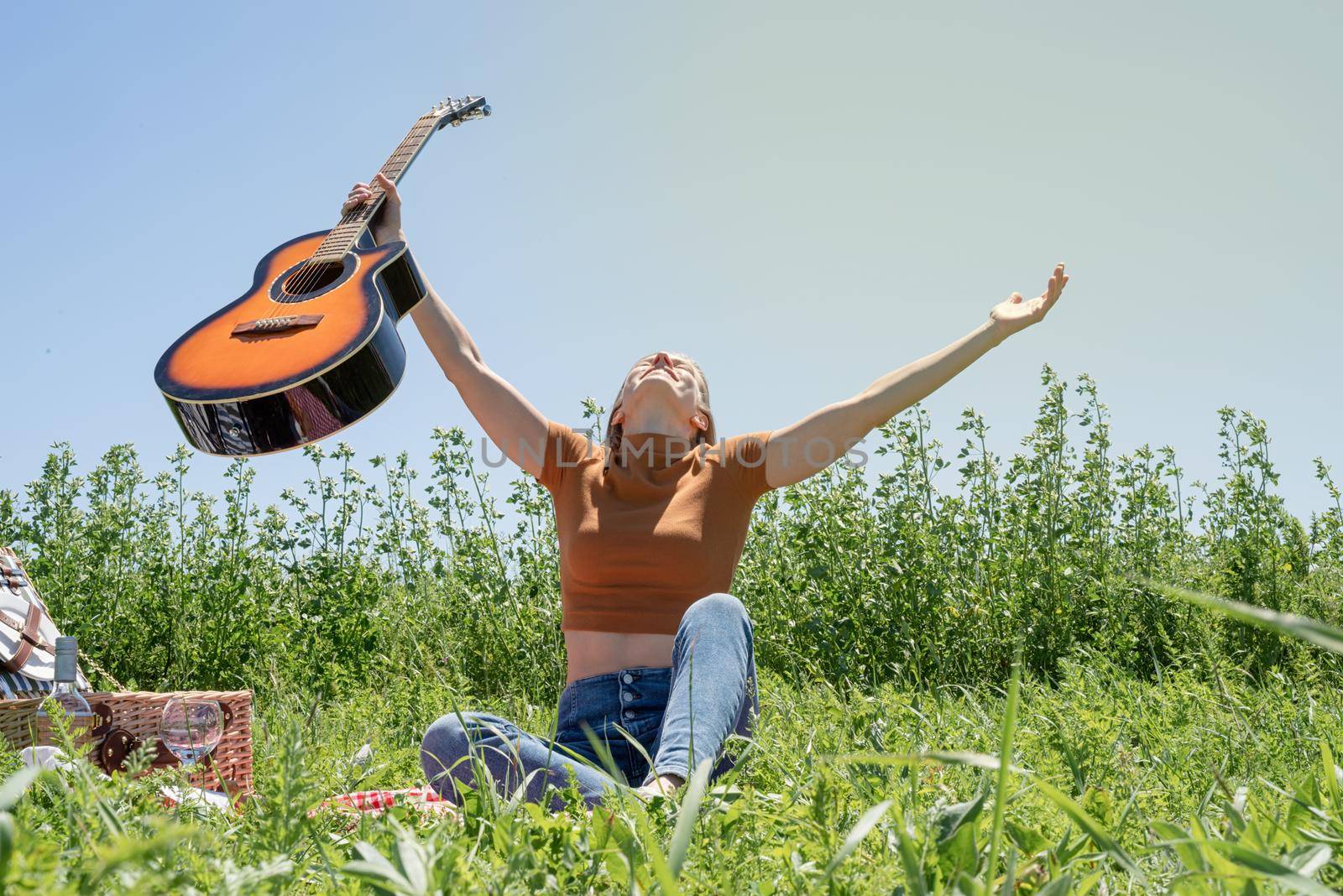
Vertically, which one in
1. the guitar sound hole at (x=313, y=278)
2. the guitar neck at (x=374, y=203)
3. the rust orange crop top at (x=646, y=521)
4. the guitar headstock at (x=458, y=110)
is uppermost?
the guitar headstock at (x=458, y=110)

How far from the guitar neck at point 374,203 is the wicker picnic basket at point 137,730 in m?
1.46

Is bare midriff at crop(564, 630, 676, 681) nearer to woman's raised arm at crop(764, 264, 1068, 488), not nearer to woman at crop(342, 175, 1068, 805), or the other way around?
woman at crop(342, 175, 1068, 805)

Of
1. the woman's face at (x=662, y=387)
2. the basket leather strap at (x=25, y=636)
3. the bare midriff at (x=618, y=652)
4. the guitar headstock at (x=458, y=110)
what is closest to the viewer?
the bare midriff at (x=618, y=652)

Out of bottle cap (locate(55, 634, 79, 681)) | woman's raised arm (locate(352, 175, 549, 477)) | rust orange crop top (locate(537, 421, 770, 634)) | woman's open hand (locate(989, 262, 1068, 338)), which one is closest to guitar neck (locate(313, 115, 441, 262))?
woman's raised arm (locate(352, 175, 549, 477))

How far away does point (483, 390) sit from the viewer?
318cm

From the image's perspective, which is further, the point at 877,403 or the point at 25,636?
the point at 25,636

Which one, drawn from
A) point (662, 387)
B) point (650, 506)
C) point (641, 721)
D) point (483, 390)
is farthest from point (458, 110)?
point (641, 721)

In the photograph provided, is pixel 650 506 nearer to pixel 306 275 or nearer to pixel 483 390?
pixel 483 390

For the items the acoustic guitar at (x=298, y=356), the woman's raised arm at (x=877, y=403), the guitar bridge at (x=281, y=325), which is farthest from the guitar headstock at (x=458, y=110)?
the woman's raised arm at (x=877, y=403)

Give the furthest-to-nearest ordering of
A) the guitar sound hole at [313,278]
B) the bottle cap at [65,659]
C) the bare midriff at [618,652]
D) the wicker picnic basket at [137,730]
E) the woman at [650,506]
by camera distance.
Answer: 1. the guitar sound hole at [313,278]
2. the bottle cap at [65,659]
3. the bare midriff at [618,652]
4. the wicker picnic basket at [137,730]
5. the woman at [650,506]

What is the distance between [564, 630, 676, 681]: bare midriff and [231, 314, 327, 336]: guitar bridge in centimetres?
120

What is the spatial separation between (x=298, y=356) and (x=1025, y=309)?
2.08 m

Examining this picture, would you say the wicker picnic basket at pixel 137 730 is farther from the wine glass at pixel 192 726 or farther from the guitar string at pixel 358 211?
the guitar string at pixel 358 211

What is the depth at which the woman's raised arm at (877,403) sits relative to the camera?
2916 millimetres
